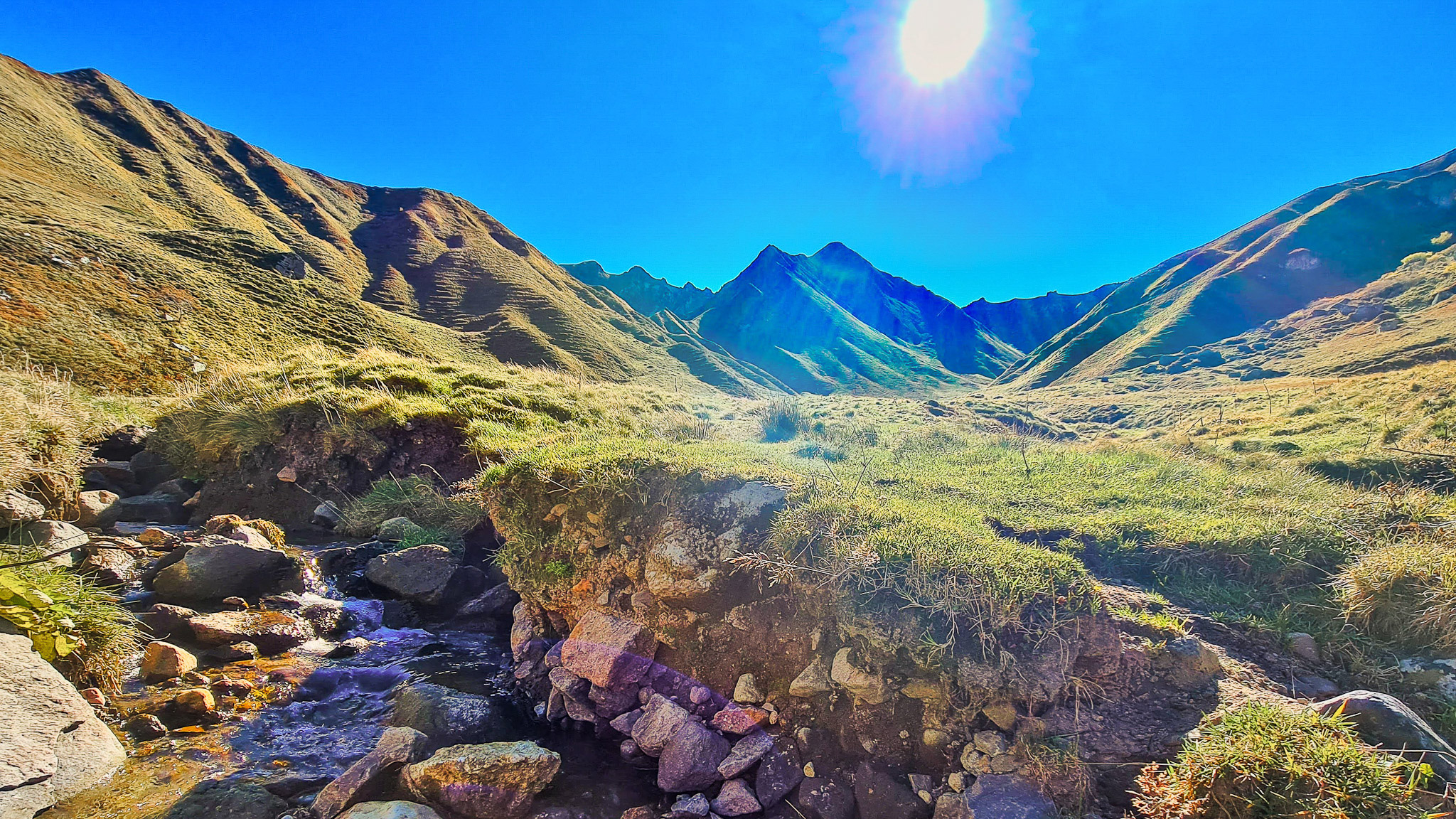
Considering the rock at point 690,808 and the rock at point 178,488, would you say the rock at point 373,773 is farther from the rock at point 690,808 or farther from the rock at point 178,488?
the rock at point 178,488

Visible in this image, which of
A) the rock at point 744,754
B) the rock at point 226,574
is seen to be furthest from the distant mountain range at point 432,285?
the rock at point 744,754

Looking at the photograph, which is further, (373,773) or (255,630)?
(255,630)

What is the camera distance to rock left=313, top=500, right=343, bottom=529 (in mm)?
10102

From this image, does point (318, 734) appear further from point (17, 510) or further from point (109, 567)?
point (17, 510)

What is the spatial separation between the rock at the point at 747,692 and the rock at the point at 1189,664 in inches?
130

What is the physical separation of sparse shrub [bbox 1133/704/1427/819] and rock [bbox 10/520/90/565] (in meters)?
10.9

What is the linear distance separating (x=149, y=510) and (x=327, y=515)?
320 centimetres

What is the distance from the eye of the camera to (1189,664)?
405 cm

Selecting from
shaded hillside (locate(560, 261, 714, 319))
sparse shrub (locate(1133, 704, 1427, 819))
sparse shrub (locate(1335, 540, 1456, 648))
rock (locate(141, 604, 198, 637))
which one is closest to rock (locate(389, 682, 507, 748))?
rock (locate(141, 604, 198, 637))

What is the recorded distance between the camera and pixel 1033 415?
35.9 metres

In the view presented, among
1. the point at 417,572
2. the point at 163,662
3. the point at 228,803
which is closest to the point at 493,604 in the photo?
the point at 417,572

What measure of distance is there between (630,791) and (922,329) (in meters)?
206

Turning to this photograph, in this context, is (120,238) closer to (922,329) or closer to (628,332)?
(628,332)

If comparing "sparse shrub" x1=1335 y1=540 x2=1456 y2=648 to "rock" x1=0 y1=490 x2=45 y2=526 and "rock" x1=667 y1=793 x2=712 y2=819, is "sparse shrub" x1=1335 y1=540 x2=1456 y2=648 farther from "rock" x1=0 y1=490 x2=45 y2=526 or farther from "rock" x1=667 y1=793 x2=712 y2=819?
"rock" x1=0 y1=490 x2=45 y2=526
